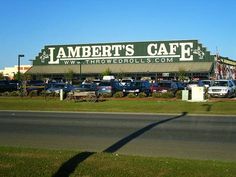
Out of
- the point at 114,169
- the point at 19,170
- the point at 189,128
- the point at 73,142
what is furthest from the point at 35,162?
the point at 189,128

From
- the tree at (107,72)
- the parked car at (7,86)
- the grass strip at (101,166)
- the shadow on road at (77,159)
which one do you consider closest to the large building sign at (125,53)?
the tree at (107,72)

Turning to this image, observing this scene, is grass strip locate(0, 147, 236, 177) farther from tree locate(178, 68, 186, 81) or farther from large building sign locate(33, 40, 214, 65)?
large building sign locate(33, 40, 214, 65)

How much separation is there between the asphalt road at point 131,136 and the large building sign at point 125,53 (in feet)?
222

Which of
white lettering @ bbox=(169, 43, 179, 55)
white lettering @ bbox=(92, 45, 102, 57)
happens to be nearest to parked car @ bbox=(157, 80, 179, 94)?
white lettering @ bbox=(169, 43, 179, 55)

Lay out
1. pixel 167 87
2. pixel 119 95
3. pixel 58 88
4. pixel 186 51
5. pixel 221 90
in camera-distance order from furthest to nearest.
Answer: pixel 186 51 → pixel 58 88 → pixel 167 87 → pixel 119 95 → pixel 221 90

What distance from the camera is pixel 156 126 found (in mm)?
17406

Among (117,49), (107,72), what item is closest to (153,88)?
(107,72)

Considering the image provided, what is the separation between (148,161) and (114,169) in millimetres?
1090

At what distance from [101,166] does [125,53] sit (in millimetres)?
83562

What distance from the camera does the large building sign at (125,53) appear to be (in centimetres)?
8569

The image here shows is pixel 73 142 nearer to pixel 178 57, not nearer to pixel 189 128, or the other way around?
pixel 189 128

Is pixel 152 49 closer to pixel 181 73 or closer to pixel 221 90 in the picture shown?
Result: pixel 181 73

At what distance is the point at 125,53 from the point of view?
91.8 m

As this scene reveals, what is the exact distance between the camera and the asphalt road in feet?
39.0
